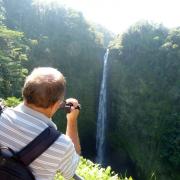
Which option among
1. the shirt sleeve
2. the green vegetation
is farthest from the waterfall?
the shirt sleeve

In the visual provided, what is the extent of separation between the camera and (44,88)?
2.61 metres

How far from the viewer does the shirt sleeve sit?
2.69 meters

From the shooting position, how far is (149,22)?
35656mm

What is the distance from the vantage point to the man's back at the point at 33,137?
2.65 meters

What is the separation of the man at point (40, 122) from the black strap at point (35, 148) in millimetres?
41

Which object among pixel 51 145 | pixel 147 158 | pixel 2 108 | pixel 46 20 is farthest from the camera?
pixel 46 20

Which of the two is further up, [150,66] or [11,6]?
[11,6]

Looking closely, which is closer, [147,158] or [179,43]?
[147,158]

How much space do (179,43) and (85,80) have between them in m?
8.78

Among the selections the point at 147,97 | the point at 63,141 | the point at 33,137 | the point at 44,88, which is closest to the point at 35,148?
the point at 33,137

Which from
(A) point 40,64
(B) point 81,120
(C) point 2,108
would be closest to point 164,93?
(B) point 81,120

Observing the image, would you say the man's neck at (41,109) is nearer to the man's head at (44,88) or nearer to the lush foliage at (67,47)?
the man's head at (44,88)

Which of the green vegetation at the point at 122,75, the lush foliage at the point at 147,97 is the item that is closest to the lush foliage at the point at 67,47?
the green vegetation at the point at 122,75

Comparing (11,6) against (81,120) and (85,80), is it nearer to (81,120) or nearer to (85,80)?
(85,80)
